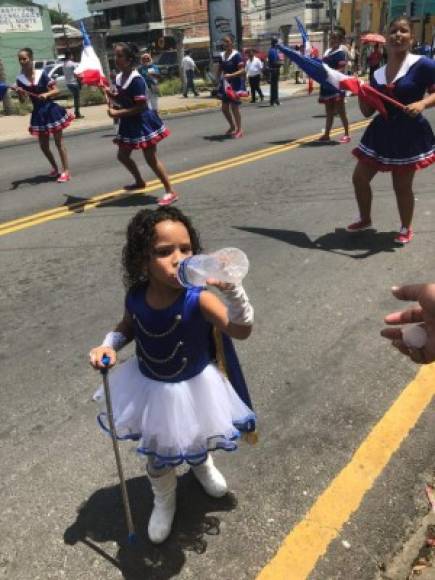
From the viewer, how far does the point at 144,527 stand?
242cm

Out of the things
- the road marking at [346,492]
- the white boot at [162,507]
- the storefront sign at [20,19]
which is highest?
the storefront sign at [20,19]

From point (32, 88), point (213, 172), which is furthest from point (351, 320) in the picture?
point (32, 88)

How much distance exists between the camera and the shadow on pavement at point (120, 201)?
7.34 metres

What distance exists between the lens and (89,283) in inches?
196

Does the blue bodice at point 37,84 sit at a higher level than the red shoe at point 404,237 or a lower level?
higher

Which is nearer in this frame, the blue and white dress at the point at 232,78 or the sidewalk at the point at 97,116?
the blue and white dress at the point at 232,78

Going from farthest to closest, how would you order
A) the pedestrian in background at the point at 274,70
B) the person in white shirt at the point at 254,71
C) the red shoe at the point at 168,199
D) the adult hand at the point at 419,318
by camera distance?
the person in white shirt at the point at 254,71
the pedestrian in background at the point at 274,70
the red shoe at the point at 168,199
the adult hand at the point at 419,318

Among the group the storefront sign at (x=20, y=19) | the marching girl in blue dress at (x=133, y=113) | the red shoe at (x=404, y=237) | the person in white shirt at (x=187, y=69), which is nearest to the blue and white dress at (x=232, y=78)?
the marching girl in blue dress at (x=133, y=113)

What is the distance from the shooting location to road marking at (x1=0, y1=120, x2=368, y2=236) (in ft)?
22.4

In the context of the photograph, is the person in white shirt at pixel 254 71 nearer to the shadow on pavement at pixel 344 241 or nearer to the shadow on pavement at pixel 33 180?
the shadow on pavement at pixel 33 180

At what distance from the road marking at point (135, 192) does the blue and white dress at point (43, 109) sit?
56.8 inches

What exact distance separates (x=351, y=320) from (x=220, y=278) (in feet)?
8.35

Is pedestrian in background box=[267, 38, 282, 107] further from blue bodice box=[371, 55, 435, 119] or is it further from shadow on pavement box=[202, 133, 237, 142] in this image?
blue bodice box=[371, 55, 435, 119]

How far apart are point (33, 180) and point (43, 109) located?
128 centimetres
